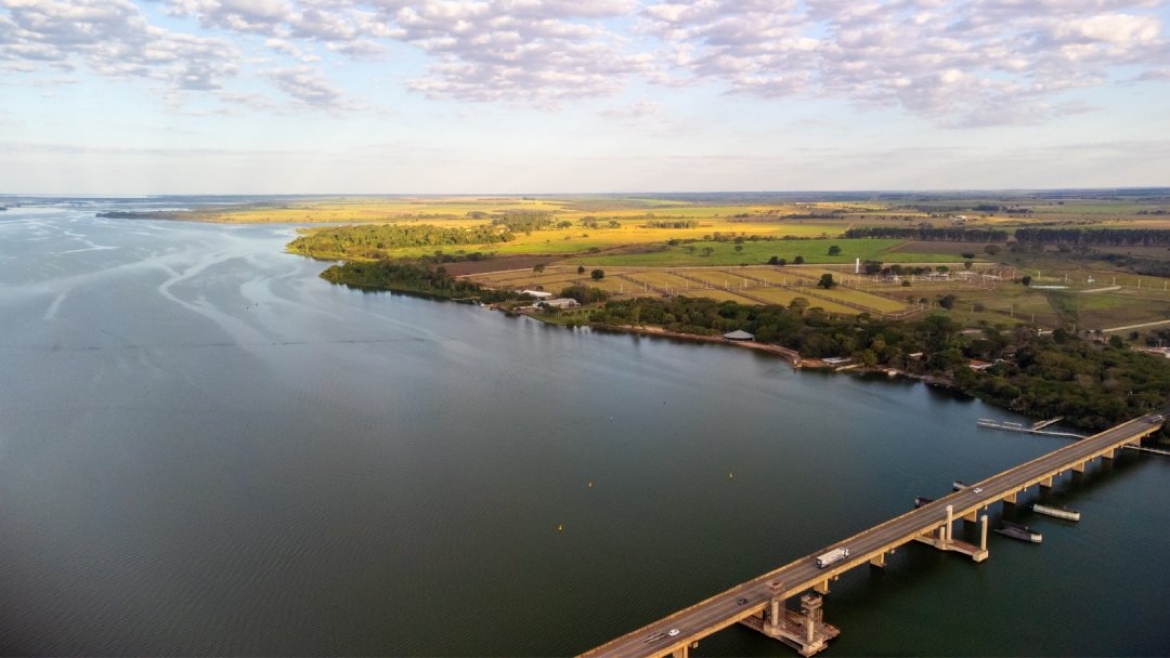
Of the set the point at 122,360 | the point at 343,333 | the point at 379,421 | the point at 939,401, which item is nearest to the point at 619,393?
the point at 379,421

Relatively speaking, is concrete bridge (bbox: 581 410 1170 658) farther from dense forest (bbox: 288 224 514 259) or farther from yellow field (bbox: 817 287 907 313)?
dense forest (bbox: 288 224 514 259)

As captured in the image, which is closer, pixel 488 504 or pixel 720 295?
pixel 488 504

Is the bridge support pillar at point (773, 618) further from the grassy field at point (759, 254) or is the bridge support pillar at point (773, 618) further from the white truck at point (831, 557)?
the grassy field at point (759, 254)

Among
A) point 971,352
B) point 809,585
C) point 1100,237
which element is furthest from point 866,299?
point 1100,237

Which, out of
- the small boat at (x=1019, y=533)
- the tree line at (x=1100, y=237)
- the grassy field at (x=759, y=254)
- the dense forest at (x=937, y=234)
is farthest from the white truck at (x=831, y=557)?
the dense forest at (x=937, y=234)

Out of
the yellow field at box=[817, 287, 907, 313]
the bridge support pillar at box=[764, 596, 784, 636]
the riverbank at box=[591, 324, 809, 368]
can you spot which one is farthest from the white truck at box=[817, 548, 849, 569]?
the yellow field at box=[817, 287, 907, 313]

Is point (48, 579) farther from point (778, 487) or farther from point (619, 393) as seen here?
point (619, 393)

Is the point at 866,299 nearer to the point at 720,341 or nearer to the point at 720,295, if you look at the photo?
the point at 720,295
